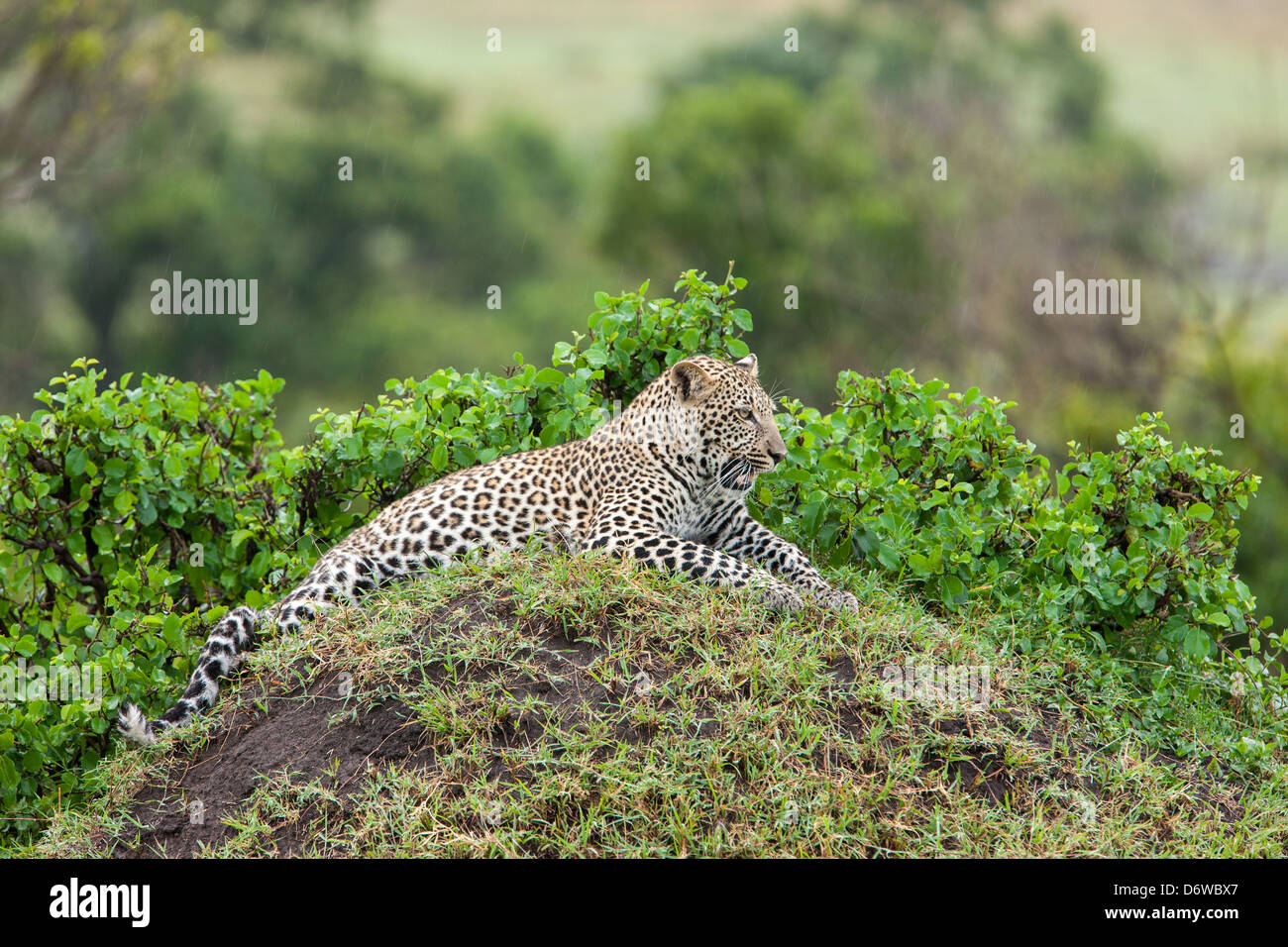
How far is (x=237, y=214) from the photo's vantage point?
39250 mm

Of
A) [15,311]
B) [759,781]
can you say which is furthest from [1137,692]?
Answer: [15,311]

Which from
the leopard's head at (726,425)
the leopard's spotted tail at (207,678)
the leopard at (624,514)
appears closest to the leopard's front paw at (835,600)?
the leopard at (624,514)

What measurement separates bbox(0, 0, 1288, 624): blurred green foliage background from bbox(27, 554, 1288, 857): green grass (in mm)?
16704

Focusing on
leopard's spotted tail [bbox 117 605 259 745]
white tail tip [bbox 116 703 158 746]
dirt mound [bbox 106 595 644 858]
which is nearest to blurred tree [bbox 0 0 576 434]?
leopard's spotted tail [bbox 117 605 259 745]

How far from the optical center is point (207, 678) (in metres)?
7.54

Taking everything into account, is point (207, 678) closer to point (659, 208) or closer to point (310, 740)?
point (310, 740)

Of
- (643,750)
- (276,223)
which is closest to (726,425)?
(643,750)

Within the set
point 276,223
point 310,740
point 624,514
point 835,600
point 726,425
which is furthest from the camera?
point 276,223

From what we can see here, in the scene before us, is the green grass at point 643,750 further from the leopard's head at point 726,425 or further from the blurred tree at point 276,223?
the blurred tree at point 276,223

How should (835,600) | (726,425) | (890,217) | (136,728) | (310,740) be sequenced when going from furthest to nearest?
(890,217) → (726,425) → (835,600) → (136,728) → (310,740)

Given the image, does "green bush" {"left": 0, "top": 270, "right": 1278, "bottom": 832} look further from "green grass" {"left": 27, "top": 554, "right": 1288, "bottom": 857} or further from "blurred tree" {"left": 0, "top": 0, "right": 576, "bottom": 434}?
"blurred tree" {"left": 0, "top": 0, "right": 576, "bottom": 434}

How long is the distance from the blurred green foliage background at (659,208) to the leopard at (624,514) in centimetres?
1582

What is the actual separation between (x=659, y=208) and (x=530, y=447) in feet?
92.8

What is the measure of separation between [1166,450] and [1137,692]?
5.38 ft
